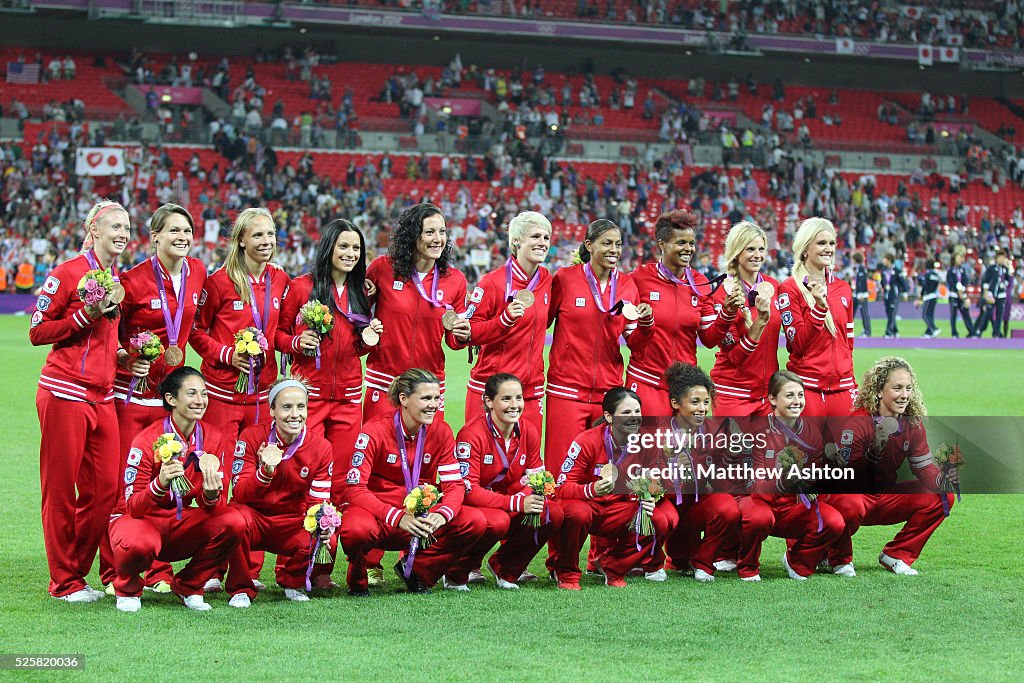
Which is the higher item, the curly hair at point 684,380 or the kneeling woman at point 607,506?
the curly hair at point 684,380

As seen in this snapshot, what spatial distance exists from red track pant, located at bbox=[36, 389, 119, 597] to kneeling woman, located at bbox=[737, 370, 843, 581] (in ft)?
11.4

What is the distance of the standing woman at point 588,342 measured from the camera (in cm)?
726

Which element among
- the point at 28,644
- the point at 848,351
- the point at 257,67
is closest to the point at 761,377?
the point at 848,351

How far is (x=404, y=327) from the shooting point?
7.16 metres

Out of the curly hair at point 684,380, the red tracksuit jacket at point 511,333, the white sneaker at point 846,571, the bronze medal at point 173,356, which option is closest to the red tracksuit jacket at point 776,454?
the curly hair at point 684,380

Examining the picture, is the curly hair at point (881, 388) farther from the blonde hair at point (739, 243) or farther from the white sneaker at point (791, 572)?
the white sneaker at point (791, 572)

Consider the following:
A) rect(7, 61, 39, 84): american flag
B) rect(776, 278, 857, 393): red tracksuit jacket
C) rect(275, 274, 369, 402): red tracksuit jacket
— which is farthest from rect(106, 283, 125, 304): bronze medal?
rect(7, 61, 39, 84): american flag

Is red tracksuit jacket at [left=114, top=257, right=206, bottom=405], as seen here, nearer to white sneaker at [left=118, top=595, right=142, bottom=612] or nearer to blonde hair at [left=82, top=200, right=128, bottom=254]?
blonde hair at [left=82, top=200, right=128, bottom=254]

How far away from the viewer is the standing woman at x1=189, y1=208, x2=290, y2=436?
22.1 ft

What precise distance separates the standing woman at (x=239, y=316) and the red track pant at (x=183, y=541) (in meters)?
0.67

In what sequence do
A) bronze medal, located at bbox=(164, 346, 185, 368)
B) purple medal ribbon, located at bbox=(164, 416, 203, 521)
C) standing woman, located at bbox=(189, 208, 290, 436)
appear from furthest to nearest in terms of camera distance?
1. standing woman, located at bbox=(189, 208, 290, 436)
2. bronze medal, located at bbox=(164, 346, 185, 368)
3. purple medal ribbon, located at bbox=(164, 416, 203, 521)

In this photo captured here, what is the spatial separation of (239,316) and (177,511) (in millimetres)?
1204

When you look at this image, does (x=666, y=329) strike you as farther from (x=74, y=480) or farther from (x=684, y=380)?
(x=74, y=480)

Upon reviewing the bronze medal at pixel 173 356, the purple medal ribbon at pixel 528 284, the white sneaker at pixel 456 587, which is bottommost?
the white sneaker at pixel 456 587
